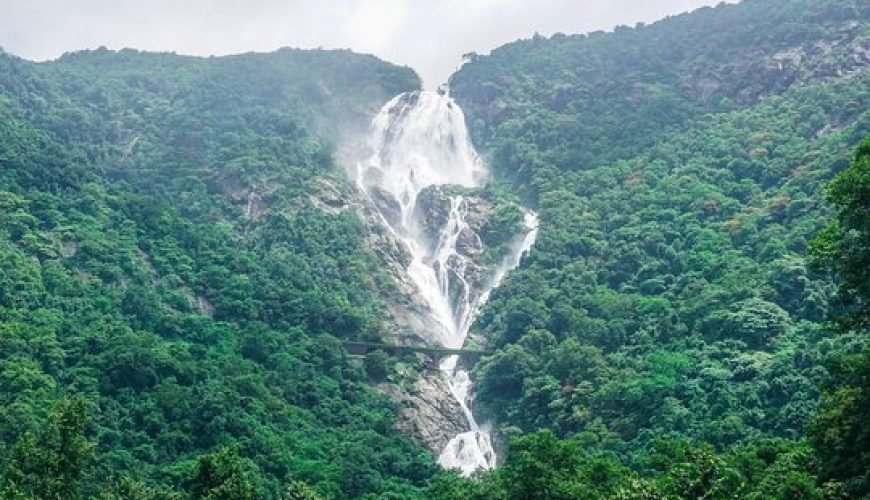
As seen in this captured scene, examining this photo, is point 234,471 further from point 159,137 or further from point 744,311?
point 159,137

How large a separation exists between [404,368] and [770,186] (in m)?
34.7

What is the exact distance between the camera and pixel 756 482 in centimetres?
4534

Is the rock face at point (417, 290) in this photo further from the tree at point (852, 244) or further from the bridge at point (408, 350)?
the tree at point (852, 244)

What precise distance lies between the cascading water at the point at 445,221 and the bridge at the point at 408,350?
1.23 metres

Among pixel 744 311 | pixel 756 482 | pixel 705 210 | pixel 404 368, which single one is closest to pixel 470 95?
pixel 705 210

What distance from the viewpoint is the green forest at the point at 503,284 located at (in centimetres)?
4834

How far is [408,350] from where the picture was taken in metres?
84.8

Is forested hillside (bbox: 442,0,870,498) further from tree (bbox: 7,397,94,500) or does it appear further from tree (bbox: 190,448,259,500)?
tree (bbox: 7,397,94,500)

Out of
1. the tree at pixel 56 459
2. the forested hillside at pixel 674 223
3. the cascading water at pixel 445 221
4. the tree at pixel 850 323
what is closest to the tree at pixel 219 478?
the tree at pixel 56 459

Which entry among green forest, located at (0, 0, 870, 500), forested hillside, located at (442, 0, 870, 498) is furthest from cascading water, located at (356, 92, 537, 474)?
forested hillside, located at (442, 0, 870, 498)

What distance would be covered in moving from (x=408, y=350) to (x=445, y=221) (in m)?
26.3

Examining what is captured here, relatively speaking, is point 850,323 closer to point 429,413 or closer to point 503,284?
point 429,413

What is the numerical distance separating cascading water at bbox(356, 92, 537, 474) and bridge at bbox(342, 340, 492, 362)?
1231mm

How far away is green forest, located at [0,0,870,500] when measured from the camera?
1903 inches
